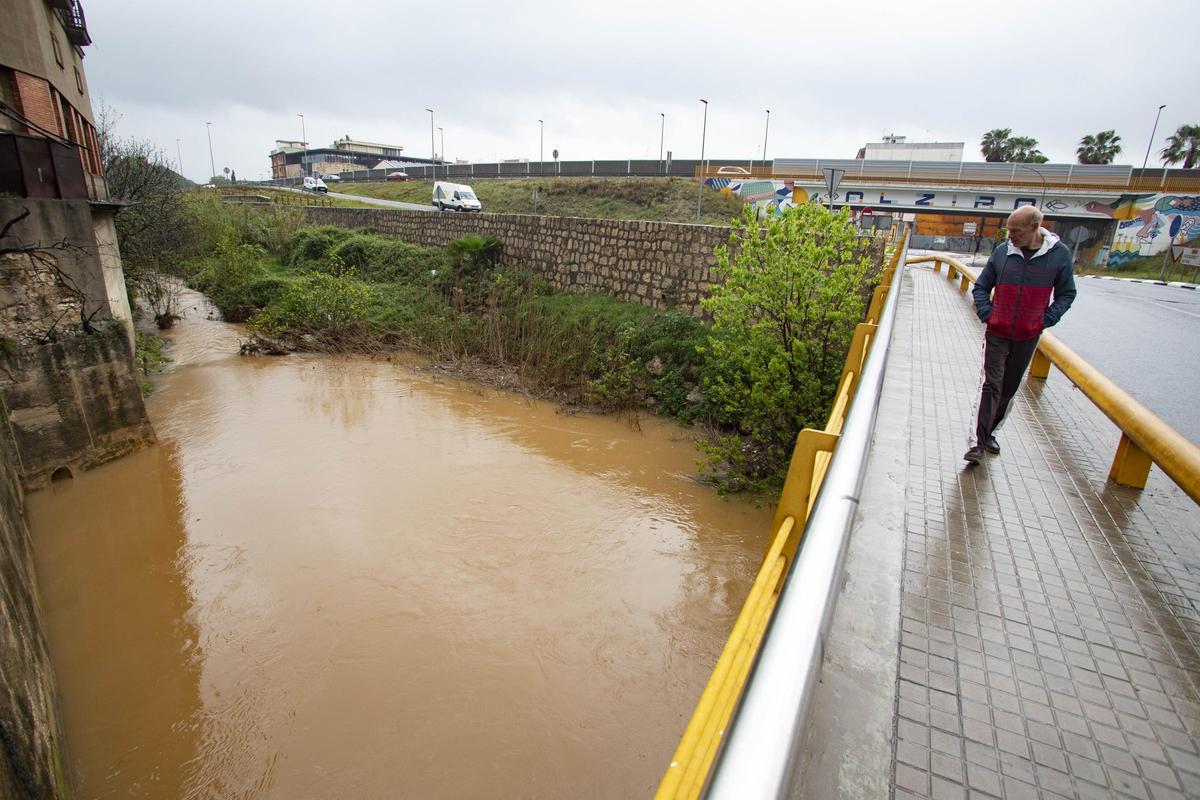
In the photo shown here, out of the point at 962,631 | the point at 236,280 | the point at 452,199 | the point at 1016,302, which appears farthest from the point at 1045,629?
the point at 452,199

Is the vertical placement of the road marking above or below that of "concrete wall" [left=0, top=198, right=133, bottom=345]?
below

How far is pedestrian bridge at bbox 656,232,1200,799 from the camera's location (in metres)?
1.34

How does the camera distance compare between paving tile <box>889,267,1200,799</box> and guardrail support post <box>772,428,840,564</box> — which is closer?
paving tile <box>889,267,1200,799</box>

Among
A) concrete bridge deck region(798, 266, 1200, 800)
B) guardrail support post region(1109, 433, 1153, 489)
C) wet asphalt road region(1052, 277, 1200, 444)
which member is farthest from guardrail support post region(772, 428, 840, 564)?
wet asphalt road region(1052, 277, 1200, 444)

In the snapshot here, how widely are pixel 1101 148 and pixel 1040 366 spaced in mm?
57795

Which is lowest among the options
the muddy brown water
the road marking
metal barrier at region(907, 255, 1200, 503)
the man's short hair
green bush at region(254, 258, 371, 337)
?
the muddy brown water

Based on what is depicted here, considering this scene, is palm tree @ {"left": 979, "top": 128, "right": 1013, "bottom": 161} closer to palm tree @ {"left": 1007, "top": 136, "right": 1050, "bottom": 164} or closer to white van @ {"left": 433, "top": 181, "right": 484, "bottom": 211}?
palm tree @ {"left": 1007, "top": 136, "right": 1050, "bottom": 164}

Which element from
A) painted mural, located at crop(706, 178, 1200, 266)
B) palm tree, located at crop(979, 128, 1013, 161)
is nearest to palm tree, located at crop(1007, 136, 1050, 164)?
palm tree, located at crop(979, 128, 1013, 161)

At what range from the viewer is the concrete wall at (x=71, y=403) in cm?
829

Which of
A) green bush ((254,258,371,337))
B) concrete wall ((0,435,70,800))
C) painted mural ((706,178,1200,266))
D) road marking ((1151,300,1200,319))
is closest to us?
concrete wall ((0,435,70,800))

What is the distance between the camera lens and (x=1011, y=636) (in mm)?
2570

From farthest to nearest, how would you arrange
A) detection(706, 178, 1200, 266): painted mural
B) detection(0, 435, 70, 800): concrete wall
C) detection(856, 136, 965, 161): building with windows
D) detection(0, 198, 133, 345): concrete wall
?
detection(856, 136, 965, 161): building with windows
detection(706, 178, 1200, 266): painted mural
detection(0, 198, 133, 345): concrete wall
detection(0, 435, 70, 800): concrete wall

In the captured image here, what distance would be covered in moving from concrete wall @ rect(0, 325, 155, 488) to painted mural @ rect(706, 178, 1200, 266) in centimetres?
2532

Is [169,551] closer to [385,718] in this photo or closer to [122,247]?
[385,718]
